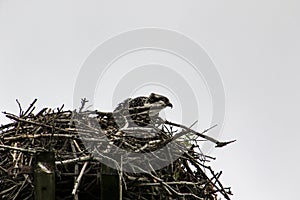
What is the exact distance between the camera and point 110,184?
2.12m

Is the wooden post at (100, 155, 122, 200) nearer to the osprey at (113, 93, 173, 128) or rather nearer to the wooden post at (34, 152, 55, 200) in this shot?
the wooden post at (34, 152, 55, 200)

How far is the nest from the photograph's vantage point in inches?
90.1

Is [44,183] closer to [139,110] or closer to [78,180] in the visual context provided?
[78,180]

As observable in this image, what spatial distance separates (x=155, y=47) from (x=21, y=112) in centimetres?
82

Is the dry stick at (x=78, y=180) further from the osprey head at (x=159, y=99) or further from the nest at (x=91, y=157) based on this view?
the osprey head at (x=159, y=99)

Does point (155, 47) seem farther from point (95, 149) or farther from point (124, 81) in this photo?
point (95, 149)

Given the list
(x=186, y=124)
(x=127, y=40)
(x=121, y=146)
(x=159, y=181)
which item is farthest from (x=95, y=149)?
(x=127, y=40)

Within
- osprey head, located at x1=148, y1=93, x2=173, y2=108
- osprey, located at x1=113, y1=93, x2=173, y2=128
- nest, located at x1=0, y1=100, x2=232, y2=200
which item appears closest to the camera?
nest, located at x1=0, y1=100, x2=232, y2=200

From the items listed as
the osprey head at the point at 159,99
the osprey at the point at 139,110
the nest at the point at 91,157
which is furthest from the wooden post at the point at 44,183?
the osprey head at the point at 159,99

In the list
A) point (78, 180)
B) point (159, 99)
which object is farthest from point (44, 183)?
point (159, 99)

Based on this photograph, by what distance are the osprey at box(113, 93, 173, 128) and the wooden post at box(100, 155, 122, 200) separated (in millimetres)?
631

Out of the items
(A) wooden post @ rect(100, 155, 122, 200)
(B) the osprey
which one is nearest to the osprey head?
(B) the osprey

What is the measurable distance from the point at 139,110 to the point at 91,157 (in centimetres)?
74

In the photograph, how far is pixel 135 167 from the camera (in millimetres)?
2311
